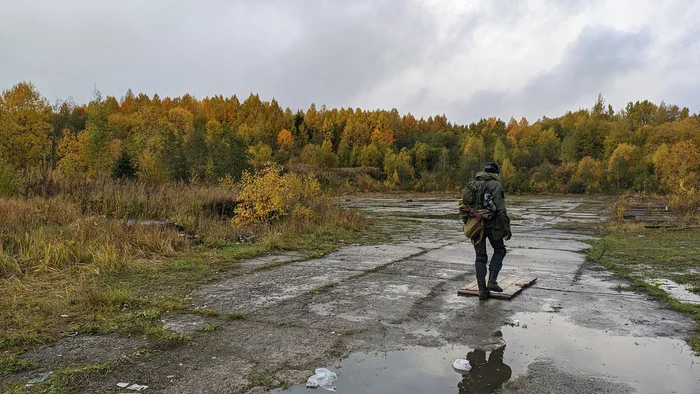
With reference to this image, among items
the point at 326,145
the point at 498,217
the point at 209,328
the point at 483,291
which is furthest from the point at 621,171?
the point at 209,328

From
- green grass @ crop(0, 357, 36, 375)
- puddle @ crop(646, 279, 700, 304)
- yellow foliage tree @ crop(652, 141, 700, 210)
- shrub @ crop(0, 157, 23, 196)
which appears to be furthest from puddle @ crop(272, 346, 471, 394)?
yellow foliage tree @ crop(652, 141, 700, 210)

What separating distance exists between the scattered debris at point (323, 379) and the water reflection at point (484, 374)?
3.32 feet

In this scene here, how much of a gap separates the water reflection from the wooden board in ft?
7.02

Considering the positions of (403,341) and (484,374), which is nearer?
(484,374)

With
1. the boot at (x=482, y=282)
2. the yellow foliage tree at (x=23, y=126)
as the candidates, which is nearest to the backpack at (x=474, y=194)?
the boot at (x=482, y=282)

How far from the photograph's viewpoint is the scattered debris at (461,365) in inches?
167

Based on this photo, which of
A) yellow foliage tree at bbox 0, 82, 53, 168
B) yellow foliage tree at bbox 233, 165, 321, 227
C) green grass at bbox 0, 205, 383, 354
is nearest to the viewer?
green grass at bbox 0, 205, 383, 354

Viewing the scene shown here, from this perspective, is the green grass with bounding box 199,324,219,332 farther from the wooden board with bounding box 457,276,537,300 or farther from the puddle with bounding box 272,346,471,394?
the wooden board with bounding box 457,276,537,300

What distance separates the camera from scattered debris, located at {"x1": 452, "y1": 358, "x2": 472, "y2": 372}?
424cm

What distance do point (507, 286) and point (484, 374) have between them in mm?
3400

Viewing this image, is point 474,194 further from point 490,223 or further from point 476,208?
point 490,223

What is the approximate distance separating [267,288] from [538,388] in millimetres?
4436

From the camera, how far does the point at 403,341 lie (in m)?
5.00

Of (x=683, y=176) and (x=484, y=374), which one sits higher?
(x=683, y=176)
